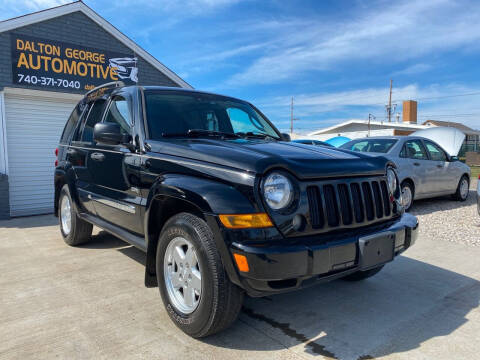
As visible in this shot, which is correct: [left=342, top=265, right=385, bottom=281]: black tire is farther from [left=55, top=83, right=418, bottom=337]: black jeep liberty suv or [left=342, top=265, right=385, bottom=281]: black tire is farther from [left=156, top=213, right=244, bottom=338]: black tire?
[left=156, top=213, right=244, bottom=338]: black tire

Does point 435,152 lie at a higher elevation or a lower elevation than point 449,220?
higher

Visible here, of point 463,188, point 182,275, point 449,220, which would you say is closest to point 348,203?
point 182,275

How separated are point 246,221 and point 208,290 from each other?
0.53m

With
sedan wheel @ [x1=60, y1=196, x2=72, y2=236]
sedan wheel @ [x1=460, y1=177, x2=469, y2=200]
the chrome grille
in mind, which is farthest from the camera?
sedan wheel @ [x1=460, y1=177, x2=469, y2=200]

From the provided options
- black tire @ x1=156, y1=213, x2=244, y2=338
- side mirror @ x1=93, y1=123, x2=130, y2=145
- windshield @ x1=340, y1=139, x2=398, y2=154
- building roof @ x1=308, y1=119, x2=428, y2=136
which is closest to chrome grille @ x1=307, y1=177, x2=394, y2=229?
black tire @ x1=156, y1=213, x2=244, y2=338

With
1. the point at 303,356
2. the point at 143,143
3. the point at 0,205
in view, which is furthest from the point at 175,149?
the point at 0,205

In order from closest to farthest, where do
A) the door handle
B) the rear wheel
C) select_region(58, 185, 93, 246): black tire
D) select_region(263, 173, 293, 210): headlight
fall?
select_region(263, 173, 293, 210): headlight
the door handle
select_region(58, 185, 93, 246): black tire
the rear wheel

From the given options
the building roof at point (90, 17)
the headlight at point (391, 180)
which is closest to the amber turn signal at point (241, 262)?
the headlight at point (391, 180)

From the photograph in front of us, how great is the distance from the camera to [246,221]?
2.19m

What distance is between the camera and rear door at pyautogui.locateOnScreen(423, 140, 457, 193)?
8242 mm

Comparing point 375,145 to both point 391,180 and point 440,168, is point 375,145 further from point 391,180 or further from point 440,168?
point 391,180

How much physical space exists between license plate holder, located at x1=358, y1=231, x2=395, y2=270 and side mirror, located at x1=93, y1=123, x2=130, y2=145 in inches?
85.4

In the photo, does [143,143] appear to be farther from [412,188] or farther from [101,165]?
[412,188]

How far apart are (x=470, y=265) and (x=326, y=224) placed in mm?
2854
